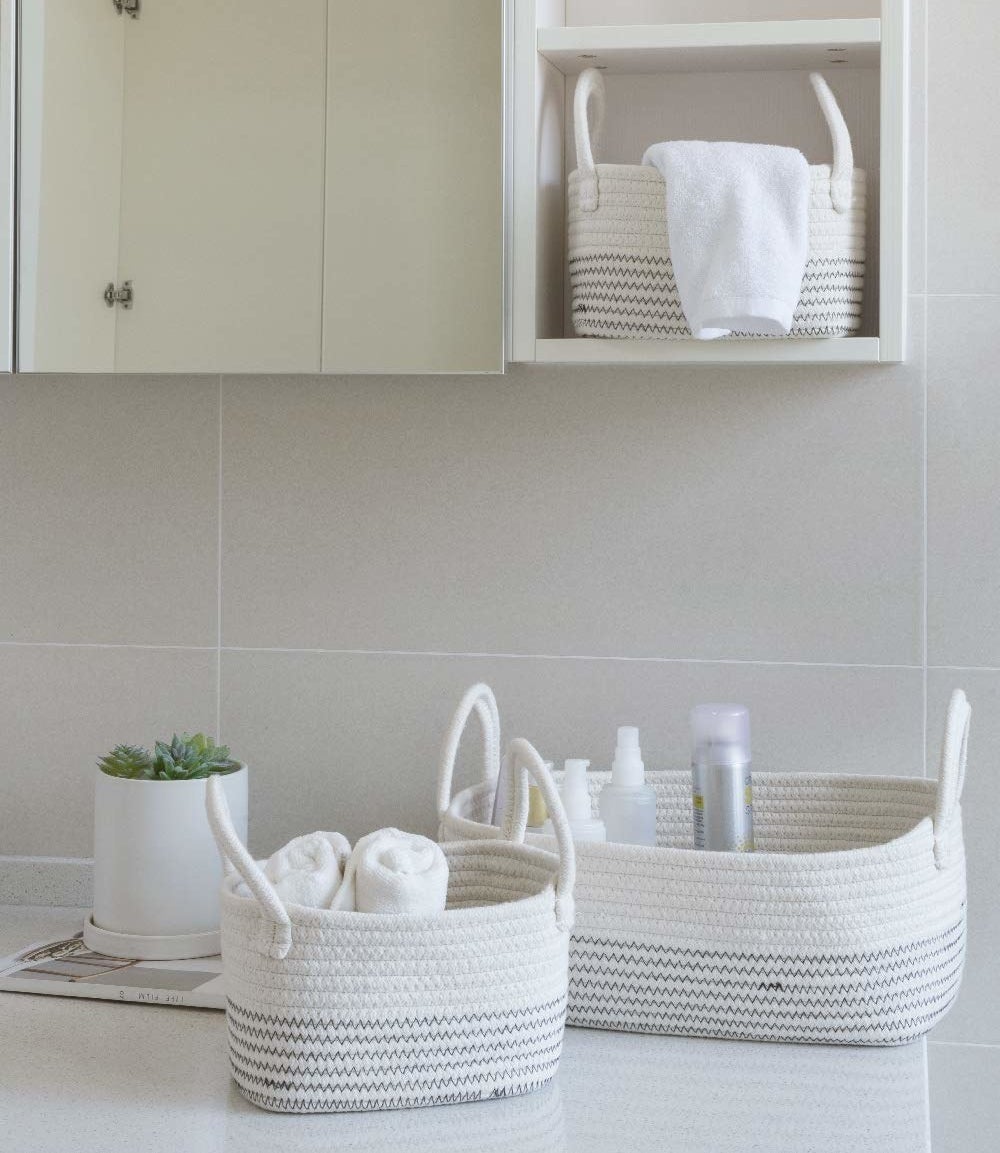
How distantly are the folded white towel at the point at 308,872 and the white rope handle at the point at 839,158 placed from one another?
70 centimetres

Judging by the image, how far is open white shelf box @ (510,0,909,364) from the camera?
1.23 metres

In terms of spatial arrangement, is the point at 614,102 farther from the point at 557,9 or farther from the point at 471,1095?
the point at 471,1095

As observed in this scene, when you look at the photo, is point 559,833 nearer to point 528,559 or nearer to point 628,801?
point 628,801

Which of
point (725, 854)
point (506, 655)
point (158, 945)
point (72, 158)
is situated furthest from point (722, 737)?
point (72, 158)

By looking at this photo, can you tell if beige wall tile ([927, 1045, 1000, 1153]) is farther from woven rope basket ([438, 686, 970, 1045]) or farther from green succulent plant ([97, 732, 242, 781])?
green succulent plant ([97, 732, 242, 781])

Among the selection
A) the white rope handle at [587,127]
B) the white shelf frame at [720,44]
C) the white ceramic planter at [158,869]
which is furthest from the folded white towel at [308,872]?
the white shelf frame at [720,44]

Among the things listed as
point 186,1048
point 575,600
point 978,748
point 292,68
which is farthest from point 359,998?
point 292,68

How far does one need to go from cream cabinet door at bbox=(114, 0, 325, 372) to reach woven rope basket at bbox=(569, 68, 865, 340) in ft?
0.86

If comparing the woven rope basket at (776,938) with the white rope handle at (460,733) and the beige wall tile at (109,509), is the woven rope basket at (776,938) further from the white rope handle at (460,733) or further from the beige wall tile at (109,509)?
the beige wall tile at (109,509)

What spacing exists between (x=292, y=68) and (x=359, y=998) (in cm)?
86

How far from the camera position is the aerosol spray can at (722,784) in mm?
1180

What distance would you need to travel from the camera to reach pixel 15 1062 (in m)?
1.06

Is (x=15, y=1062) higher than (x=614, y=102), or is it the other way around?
(x=614, y=102)

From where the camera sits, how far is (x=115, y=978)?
1218 mm
